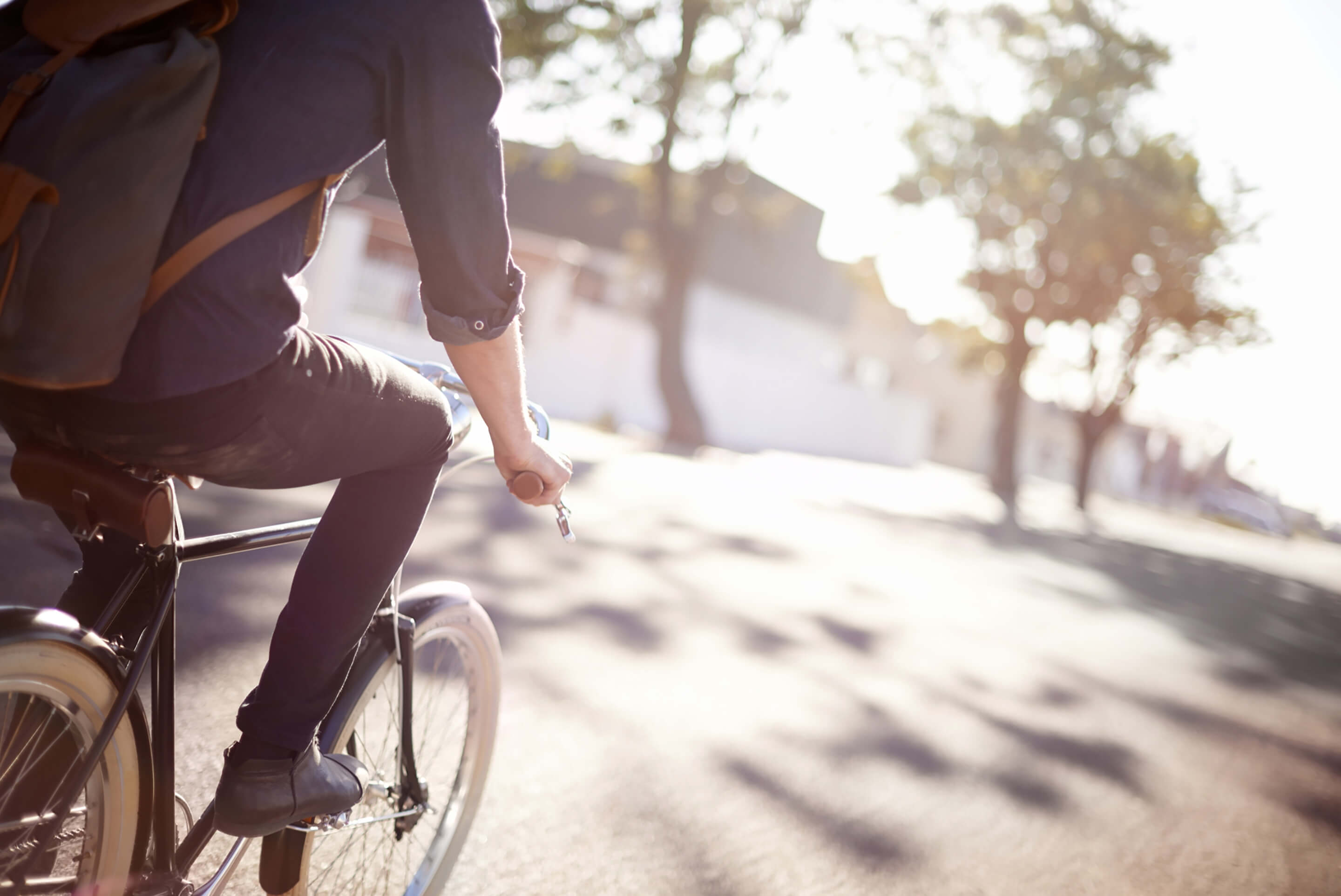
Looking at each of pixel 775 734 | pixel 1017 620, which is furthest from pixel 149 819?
pixel 1017 620

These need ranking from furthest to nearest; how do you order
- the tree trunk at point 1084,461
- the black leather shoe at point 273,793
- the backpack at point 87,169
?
the tree trunk at point 1084,461 → the black leather shoe at point 273,793 → the backpack at point 87,169

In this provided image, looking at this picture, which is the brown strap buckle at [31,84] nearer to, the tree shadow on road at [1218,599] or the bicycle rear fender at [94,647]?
the bicycle rear fender at [94,647]

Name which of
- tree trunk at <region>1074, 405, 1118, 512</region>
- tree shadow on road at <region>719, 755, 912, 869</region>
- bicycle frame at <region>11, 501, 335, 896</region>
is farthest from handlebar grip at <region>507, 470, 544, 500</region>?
tree trunk at <region>1074, 405, 1118, 512</region>

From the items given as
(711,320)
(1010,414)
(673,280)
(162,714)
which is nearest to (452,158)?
(162,714)

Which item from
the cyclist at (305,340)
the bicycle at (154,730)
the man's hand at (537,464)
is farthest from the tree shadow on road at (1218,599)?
the cyclist at (305,340)

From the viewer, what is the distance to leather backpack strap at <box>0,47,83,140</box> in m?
1.06

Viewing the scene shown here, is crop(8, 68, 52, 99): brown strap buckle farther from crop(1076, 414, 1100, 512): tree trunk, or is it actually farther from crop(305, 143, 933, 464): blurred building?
crop(1076, 414, 1100, 512): tree trunk

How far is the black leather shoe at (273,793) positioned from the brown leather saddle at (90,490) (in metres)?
0.40

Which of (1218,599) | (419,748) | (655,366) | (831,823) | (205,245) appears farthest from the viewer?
(655,366)

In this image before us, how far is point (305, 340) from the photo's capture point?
4.37 ft

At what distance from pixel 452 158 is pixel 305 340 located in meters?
0.30

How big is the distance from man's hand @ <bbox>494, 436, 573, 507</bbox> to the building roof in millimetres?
18844

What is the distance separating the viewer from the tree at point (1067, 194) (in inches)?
977

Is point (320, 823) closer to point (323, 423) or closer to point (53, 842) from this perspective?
point (53, 842)
